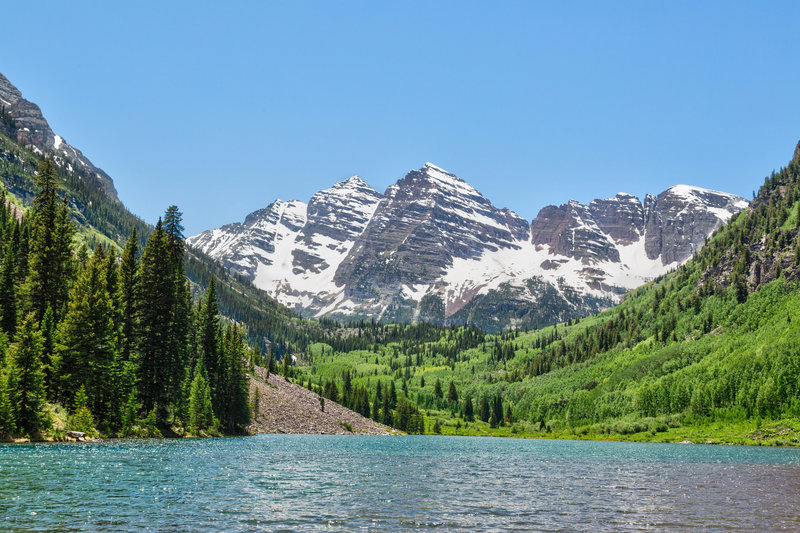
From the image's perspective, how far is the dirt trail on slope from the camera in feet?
494

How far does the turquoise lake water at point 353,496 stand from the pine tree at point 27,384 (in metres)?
3.71

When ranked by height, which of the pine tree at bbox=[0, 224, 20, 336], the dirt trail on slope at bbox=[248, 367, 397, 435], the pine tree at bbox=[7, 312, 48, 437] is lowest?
the dirt trail on slope at bbox=[248, 367, 397, 435]

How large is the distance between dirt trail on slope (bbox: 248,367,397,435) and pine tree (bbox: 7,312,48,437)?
74.0 meters

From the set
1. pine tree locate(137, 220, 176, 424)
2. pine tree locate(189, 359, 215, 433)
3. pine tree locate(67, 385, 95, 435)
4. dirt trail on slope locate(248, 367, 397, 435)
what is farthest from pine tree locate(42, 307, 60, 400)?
dirt trail on slope locate(248, 367, 397, 435)

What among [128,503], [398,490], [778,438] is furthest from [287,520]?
[778,438]

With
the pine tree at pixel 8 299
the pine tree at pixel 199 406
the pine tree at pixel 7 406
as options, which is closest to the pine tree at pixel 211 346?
the pine tree at pixel 199 406

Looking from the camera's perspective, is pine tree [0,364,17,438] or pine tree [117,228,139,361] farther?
pine tree [117,228,139,361]

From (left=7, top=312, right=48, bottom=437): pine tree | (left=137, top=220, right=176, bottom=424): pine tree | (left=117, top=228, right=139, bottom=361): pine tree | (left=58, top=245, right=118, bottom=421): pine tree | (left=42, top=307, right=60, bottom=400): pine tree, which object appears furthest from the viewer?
(left=137, top=220, right=176, bottom=424): pine tree

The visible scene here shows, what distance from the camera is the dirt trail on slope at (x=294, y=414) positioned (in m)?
151

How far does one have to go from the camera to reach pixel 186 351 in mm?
102875

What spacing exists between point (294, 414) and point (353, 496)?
4945 inches

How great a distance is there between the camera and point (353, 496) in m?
39.8

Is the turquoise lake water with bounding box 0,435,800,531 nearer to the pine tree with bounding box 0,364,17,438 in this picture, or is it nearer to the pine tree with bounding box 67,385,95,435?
the pine tree with bounding box 0,364,17,438

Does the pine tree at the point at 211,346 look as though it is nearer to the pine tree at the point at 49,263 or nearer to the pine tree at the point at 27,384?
the pine tree at the point at 49,263
